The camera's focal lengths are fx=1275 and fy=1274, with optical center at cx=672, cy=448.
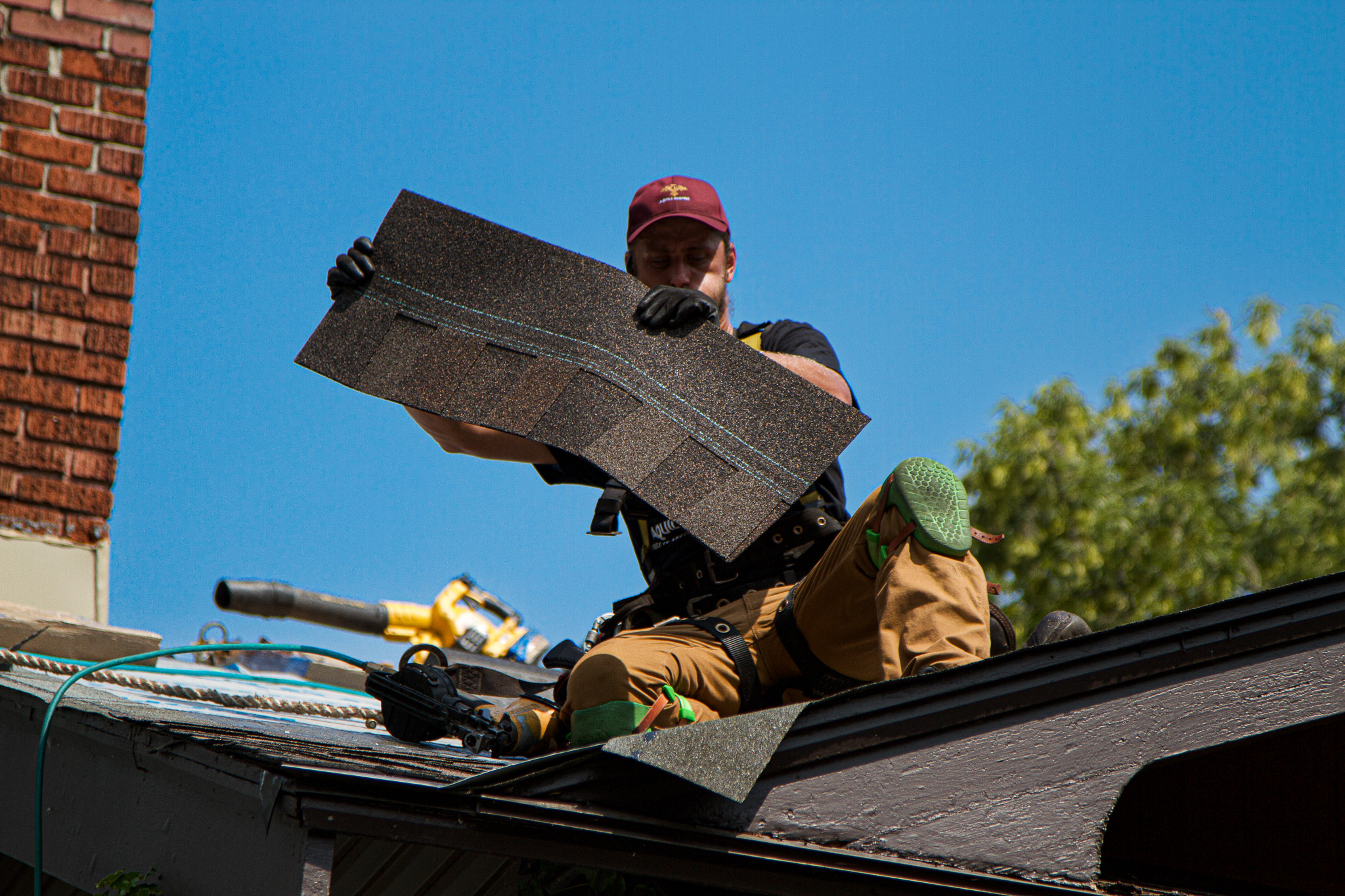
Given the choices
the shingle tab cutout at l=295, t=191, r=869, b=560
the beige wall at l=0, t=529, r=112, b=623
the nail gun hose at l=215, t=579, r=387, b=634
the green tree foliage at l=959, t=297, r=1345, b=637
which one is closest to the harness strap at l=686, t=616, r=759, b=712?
the shingle tab cutout at l=295, t=191, r=869, b=560

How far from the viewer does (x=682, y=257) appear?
432 cm

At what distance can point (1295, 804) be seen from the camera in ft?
12.7

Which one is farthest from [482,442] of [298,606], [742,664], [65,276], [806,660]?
[298,606]

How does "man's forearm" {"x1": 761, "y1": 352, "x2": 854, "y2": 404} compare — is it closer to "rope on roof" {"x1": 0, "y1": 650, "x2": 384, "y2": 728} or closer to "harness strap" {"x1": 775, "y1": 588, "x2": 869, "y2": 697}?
"harness strap" {"x1": 775, "y1": 588, "x2": 869, "y2": 697}

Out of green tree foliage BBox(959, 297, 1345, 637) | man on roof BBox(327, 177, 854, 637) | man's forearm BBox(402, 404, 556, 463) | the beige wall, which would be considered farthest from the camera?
green tree foliage BBox(959, 297, 1345, 637)

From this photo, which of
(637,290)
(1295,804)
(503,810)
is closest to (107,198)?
(637,290)

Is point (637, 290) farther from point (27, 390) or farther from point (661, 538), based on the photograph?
point (27, 390)

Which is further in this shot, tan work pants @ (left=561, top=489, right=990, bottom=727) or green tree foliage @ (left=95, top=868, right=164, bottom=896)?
tan work pants @ (left=561, top=489, right=990, bottom=727)

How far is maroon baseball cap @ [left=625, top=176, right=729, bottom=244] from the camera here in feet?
14.0

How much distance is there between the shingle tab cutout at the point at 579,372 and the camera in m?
3.49

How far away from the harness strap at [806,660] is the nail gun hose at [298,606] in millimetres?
4639

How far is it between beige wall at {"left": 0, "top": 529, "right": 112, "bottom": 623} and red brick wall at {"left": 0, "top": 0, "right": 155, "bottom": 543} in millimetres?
70

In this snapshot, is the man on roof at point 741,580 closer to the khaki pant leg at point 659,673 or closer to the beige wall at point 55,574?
the khaki pant leg at point 659,673

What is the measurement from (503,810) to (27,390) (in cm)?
502
